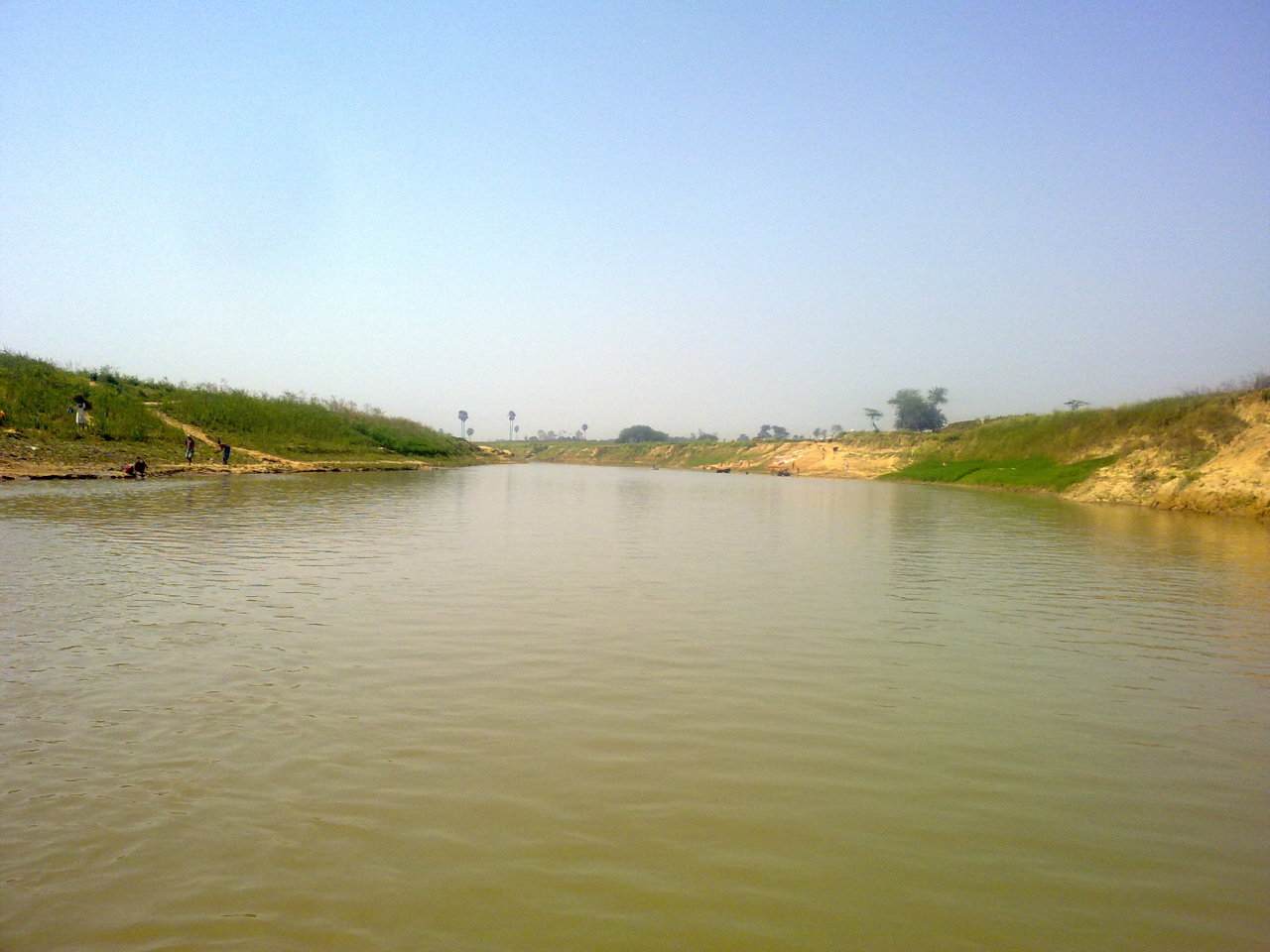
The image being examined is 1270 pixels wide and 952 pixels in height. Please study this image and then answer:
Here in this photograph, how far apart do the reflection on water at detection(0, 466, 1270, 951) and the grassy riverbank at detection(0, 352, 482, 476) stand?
2341 centimetres

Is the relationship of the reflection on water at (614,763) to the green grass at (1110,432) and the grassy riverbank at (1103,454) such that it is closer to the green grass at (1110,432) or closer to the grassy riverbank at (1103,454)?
the grassy riverbank at (1103,454)

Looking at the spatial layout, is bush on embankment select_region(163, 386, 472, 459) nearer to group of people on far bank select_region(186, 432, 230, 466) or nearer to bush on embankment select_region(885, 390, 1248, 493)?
group of people on far bank select_region(186, 432, 230, 466)

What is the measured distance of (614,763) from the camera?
17.7 ft

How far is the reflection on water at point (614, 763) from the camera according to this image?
372cm

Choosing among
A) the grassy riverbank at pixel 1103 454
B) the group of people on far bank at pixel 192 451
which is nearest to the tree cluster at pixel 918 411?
the grassy riverbank at pixel 1103 454

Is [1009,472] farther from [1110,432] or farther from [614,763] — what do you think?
[614,763]

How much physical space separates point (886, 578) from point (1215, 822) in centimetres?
881

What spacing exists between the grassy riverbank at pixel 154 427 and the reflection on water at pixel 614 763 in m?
23.4

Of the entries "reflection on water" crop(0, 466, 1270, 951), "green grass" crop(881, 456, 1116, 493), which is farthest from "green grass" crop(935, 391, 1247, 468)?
"reflection on water" crop(0, 466, 1270, 951)

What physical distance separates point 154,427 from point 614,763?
4140 cm

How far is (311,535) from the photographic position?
16297 mm

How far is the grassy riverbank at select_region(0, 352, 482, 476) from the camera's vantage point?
1244 inches

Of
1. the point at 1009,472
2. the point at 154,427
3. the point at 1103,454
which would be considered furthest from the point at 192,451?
the point at 1103,454

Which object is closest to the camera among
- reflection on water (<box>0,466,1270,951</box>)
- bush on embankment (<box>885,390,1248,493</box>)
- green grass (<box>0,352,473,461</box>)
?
reflection on water (<box>0,466,1270,951</box>)
